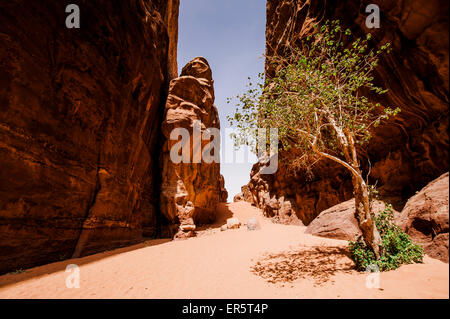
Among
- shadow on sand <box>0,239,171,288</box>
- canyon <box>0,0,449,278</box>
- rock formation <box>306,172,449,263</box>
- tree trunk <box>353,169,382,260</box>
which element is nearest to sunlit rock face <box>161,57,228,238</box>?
canyon <box>0,0,449,278</box>

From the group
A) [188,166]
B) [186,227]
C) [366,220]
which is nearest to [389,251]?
[366,220]

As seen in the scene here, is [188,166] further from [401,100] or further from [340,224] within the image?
[401,100]

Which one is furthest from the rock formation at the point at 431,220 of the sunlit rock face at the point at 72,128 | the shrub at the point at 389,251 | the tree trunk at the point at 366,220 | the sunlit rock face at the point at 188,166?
the sunlit rock face at the point at 72,128

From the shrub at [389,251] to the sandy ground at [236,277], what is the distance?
341mm

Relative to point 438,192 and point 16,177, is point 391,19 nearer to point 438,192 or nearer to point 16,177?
point 438,192

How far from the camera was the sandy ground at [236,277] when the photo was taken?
432 cm

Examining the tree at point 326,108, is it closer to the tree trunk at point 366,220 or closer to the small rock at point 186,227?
the tree trunk at point 366,220

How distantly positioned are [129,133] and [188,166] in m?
6.41

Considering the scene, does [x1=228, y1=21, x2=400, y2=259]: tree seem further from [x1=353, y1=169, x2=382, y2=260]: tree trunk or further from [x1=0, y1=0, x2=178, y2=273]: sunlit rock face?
[x1=0, y1=0, x2=178, y2=273]: sunlit rock face

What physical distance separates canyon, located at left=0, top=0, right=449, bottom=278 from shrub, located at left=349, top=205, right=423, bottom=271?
51cm

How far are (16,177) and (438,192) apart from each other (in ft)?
56.2

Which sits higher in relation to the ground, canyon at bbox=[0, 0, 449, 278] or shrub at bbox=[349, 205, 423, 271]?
canyon at bbox=[0, 0, 449, 278]

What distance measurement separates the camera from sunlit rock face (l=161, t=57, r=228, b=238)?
58.5 ft

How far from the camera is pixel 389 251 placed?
5926 mm
